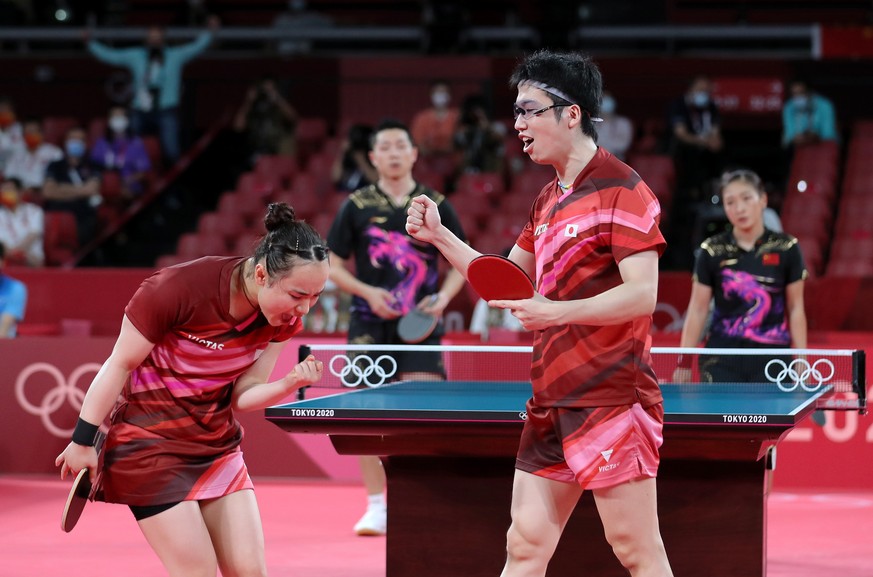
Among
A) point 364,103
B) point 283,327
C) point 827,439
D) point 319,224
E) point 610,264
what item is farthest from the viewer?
point 364,103

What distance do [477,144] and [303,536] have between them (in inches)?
273

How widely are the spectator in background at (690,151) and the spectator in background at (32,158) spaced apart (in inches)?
261

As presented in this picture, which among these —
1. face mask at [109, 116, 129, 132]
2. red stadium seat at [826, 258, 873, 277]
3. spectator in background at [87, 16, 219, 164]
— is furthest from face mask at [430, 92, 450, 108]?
red stadium seat at [826, 258, 873, 277]

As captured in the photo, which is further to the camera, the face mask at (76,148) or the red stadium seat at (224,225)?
the face mask at (76,148)

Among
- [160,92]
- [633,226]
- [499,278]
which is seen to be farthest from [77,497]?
[160,92]

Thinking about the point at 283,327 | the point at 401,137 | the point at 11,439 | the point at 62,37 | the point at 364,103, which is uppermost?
the point at 62,37

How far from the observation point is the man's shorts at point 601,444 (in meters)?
3.39

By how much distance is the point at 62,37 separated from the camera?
16.7 m

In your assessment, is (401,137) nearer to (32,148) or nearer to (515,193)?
(515,193)

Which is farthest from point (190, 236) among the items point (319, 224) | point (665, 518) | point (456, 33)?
point (665, 518)

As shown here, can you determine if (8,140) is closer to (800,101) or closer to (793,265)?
(800,101)

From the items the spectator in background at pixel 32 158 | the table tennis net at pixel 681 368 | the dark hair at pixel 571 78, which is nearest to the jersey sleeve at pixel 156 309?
the dark hair at pixel 571 78

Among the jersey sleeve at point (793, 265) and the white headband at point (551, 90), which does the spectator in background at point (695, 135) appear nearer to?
the jersey sleeve at point (793, 265)

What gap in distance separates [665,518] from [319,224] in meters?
7.53
